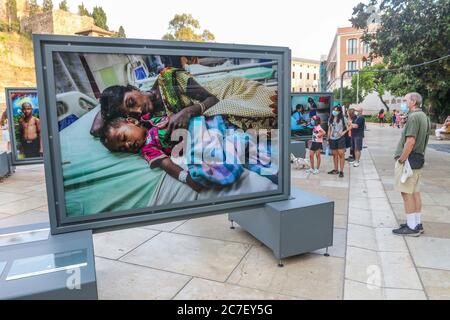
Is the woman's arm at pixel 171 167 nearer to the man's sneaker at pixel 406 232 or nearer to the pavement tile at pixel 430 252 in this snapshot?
the pavement tile at pixel 430 252

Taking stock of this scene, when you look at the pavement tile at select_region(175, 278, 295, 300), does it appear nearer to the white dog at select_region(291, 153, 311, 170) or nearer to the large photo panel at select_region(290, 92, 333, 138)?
the white dog at select_region(291, 153, 311, 170)

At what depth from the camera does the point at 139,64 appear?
3.17 m

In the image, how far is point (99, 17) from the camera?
53062 mm

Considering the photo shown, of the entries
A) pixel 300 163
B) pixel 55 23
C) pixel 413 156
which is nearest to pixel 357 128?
pixel 300 163

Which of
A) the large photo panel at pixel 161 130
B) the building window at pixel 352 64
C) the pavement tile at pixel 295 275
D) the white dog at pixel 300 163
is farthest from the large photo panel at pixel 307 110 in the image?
the building window at pixel 352 64

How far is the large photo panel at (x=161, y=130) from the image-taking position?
2.97 metres

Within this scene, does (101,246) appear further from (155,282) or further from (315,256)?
(315,256)

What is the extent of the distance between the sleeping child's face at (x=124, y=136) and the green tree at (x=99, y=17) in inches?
2201

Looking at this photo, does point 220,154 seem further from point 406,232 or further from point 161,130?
point 406,232

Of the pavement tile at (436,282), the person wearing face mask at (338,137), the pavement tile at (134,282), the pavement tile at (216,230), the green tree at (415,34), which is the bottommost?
the pavement tile at (216,230)

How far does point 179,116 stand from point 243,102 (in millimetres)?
760

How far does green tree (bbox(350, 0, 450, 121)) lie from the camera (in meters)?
10.6

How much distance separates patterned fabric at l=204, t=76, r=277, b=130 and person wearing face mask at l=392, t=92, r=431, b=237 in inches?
71.7
